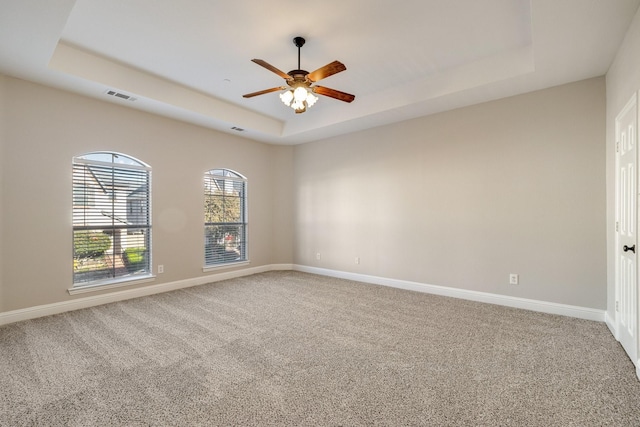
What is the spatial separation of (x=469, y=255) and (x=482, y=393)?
2531 mm

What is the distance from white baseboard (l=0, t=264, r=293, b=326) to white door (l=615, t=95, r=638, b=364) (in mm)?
5361

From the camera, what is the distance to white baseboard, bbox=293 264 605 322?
3.48m

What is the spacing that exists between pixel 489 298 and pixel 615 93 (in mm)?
2678

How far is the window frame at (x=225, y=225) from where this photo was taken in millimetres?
5496

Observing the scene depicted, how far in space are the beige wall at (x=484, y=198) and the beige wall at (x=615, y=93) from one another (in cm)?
13

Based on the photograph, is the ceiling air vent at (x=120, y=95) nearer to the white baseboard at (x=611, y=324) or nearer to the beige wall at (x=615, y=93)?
the beige wall at (x=615, y=93)

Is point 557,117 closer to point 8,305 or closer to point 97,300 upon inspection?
point 97,300

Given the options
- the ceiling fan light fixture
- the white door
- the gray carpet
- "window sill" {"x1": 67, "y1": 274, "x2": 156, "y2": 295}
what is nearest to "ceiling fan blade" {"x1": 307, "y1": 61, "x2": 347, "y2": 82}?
the ceiling fan light fixture

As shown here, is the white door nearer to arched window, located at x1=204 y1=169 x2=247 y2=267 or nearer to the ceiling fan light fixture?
the ceiling fan light fixture

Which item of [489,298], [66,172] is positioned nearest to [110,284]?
[66,172]

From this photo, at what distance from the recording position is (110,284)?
4250 millimetres

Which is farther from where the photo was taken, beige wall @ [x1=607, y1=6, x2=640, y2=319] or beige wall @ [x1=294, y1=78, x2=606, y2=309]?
beige wall @ [x1=294, y1=78, x2=606, y2=309]

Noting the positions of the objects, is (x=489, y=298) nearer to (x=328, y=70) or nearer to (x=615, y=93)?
(x=615, y=93)

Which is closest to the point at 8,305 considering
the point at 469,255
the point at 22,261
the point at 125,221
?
the point at 22,261
